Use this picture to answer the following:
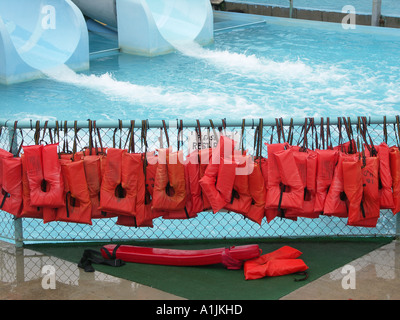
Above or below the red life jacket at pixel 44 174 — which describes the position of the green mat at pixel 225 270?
below

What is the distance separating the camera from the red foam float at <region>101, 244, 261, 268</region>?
386cm

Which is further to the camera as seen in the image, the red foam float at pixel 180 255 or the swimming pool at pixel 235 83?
the swimming pool at pixel 235 83

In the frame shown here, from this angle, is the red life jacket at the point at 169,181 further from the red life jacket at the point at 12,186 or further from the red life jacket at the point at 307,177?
the red life jacket at the point at 12,186

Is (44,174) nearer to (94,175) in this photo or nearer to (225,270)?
(94,175)

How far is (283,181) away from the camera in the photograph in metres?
3.88

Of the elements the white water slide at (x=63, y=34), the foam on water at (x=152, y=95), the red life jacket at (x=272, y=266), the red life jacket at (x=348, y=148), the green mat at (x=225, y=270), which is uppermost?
the white water slide at (x=63, y=34)

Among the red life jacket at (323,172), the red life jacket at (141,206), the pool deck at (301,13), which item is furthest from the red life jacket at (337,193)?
the pool deck at (301,13)

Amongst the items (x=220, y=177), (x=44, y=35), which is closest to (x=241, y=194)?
(x=220, y=177)

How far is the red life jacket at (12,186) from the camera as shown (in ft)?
12.8

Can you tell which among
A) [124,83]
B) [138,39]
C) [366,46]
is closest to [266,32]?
[366,46]

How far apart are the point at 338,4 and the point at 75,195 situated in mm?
14537

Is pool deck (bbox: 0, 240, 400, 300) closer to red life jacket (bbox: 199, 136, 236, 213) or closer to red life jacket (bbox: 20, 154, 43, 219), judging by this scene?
red life jacket (bbox: 20, 154, 43, 219)

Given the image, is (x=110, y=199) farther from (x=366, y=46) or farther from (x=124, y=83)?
(x=366, y=46)

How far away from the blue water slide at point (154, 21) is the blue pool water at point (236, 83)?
32 cm
